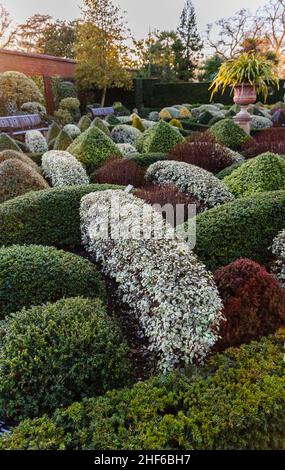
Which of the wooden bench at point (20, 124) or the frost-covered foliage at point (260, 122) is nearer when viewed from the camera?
the wooden bench at point (20, 124)

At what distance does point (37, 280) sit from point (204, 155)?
4.14m

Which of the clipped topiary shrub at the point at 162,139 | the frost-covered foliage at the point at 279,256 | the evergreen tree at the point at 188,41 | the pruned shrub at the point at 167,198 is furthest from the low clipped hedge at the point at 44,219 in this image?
the evergreen tree at the point at 188,41

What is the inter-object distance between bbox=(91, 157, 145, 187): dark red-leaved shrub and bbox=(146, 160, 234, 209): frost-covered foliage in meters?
0.16

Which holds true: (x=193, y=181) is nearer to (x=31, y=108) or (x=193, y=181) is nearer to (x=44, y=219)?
(x=44, y=219)

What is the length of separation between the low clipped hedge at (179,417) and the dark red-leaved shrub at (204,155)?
14.9ft

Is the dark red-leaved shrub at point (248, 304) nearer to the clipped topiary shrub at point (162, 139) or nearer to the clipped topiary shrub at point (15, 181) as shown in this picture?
the clipped topiary shrub at point (15, 181)

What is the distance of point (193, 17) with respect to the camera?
105ft

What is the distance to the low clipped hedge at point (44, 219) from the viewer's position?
4062mm

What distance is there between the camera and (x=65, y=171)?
5.78 meters

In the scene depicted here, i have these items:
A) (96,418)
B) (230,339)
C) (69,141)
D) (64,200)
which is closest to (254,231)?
(230,339)

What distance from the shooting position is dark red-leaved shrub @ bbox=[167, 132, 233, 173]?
643 centimetres

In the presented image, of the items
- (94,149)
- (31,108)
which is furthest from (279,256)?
(31,108)

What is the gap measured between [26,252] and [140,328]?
112cm

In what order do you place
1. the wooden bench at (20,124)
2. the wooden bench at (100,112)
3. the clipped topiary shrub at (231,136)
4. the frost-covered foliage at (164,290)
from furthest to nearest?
the wooden bench at (100,112), the wooden bench at (20,124), the clipped topiary shrub at (231,136), the frost-covered foliage at (164,290)
